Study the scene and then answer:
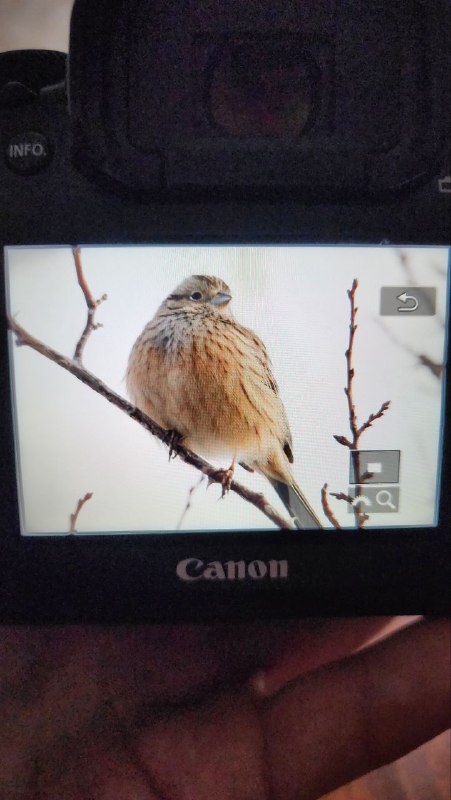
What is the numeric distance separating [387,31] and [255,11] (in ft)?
0.31

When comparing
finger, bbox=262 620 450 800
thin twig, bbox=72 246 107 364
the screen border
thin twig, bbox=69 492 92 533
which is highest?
thin twig, bbox=72 246 107 364

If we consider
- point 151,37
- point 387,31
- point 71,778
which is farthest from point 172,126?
point 71,778

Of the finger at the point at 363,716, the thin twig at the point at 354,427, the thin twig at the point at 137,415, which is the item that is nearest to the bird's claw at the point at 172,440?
the thin twig at the point at 137,415

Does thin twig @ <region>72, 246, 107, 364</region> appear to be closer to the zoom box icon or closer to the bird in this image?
the bird

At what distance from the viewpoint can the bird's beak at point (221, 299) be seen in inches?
16.6

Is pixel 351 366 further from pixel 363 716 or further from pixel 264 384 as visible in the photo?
pixel 363 716

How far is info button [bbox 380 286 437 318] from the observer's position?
1.38 feet

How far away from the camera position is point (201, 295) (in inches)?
16.6

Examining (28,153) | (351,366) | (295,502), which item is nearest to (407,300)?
(351,366)

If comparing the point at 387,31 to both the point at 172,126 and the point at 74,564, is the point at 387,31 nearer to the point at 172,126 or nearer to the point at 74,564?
the point at 172,126

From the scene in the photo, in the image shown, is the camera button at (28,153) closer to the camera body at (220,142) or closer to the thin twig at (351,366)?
the camera body at (220,142)

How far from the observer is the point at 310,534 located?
445 millimetres

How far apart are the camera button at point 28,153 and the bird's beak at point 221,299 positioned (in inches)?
5.9

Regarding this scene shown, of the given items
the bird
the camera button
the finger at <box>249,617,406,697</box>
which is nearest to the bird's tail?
the bird
